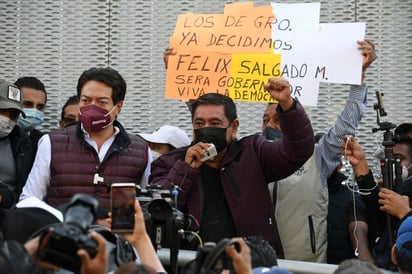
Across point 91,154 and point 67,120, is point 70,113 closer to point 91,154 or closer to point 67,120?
point 67,120

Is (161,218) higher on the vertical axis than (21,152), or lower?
lower

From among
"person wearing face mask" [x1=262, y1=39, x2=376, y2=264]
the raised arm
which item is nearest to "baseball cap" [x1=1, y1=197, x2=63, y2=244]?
"person wearing face mask" [x1=262, y1=39, x2=376, y2=264]

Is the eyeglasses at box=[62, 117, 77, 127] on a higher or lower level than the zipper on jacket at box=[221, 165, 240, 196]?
higher

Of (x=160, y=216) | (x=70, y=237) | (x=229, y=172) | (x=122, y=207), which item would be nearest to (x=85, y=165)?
(x=229, y=172)

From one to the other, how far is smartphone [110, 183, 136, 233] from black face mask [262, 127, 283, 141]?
2.80 m

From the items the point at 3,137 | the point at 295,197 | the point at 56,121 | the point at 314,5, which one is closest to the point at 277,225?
the point at 295,197

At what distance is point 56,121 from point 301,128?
327 cm

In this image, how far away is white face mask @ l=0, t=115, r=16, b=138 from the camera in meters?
6.36

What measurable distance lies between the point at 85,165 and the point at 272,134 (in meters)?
1.54

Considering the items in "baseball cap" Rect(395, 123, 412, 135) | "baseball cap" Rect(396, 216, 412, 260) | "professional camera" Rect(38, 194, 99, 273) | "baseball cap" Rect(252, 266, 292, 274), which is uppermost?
"baseball cap" Rect(395, 123, 412, 135)

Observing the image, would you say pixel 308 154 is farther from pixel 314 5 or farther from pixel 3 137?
pixel 3 137

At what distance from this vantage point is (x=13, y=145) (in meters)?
6.40

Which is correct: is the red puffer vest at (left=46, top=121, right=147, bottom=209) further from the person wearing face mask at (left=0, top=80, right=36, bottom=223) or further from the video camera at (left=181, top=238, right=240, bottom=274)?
the video camera at (left=181, top=238, right=240, bottom=274)

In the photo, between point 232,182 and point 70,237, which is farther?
point 232,182
